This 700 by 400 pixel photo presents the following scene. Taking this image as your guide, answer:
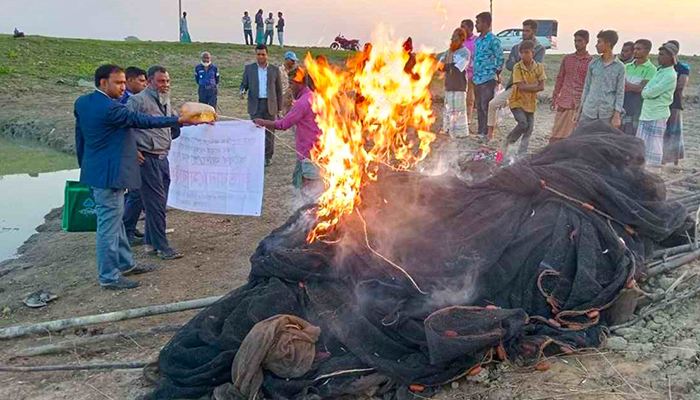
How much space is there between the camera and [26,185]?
1263cm

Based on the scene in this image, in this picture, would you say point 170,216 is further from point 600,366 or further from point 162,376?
point 600,366

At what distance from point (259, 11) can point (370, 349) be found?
31.7 m

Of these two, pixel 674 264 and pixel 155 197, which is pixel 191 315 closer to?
pixel 155 197

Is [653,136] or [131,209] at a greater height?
[653,136]

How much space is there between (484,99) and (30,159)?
36.9 ft

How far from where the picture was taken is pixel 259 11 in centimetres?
3288

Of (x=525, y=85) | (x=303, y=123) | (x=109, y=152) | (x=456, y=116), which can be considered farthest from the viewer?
(x=456, y=116)

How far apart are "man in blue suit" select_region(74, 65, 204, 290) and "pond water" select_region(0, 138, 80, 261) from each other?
3.18 m

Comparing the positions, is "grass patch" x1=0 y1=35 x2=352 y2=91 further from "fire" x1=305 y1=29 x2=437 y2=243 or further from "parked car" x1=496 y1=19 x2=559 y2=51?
"fire" x1=305 y1=29 x2=437 y2=243

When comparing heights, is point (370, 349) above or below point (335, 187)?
below

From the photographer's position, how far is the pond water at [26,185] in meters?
9.44

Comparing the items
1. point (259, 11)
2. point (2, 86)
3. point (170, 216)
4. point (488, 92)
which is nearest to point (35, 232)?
point (170, 216)

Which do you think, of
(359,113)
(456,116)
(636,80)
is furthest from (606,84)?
(359,113)

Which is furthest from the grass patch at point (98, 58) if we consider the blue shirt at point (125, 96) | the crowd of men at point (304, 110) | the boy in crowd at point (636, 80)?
the boy in crowd at point (636, 80)
